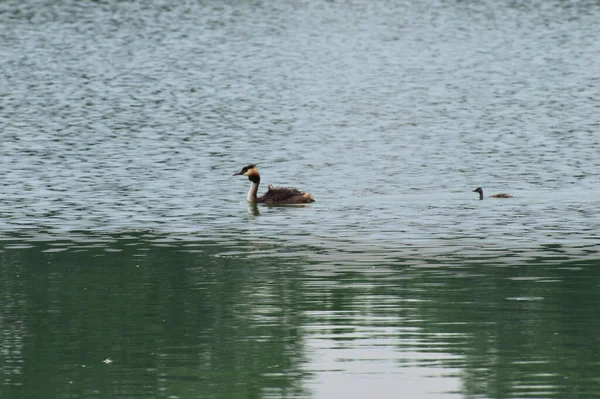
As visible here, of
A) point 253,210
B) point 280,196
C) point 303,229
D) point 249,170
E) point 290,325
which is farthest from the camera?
point 249,170

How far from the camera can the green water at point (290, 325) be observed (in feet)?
54.7

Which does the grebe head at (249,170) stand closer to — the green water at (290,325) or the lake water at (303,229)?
the lake water at (303,229)

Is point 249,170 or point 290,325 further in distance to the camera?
point 249,170

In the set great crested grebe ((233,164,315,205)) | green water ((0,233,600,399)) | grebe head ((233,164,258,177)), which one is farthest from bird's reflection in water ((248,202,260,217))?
green water ((0,233,600,399))

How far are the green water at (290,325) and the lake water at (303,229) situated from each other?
0.17ft

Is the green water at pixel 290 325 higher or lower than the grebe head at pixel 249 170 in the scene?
lower

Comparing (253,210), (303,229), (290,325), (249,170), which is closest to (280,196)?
(253,210)

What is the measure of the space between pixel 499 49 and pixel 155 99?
2696cm

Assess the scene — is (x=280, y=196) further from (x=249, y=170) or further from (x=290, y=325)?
(x=290, y=325)

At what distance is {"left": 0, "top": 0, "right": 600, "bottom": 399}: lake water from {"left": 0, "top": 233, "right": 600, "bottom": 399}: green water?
0.05m

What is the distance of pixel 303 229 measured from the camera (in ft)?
96.7

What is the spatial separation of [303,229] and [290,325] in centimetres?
999

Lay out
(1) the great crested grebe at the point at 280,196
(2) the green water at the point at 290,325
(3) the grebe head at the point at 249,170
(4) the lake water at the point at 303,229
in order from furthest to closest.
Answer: (3) the grebe head at the point at 249,170
(1) the great crested grebe at the point at 280,196
(4) the lake water at the point at 303,229
(2) the green water at the point at 290,325

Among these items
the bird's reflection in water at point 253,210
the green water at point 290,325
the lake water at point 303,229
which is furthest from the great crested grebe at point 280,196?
the green water at point 290,325
